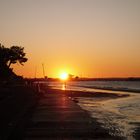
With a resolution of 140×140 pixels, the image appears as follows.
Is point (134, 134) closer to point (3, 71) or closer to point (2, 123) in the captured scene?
point (2, 123)

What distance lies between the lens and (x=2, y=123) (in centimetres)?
2003

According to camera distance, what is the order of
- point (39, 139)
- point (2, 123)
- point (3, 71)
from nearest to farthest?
1. point (39, 139)
2. point (2, 123)
3. point (3, 71)

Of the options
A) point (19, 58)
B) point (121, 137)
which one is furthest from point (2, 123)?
point (19, 58)

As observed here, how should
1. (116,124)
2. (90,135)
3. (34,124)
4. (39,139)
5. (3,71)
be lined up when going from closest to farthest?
(39,139) < (90,135) < (34,124) < (116,124) < (3,71)

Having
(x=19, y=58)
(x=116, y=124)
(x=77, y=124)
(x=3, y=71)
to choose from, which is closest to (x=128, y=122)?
(x=116, y=124)

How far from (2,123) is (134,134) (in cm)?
676

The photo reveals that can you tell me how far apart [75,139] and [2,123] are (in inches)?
178

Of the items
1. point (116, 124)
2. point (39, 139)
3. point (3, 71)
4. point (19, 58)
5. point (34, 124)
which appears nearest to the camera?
point (39, 139)

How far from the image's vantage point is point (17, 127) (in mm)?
20281

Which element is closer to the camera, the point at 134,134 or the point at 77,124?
the point at 134,134

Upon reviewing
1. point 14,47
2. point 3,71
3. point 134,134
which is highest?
point 14,47

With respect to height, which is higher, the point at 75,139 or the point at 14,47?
the point at 14,47

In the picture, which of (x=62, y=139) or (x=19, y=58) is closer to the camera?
(x=62, y=139)

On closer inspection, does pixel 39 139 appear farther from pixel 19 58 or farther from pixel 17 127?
pixel 19 58
